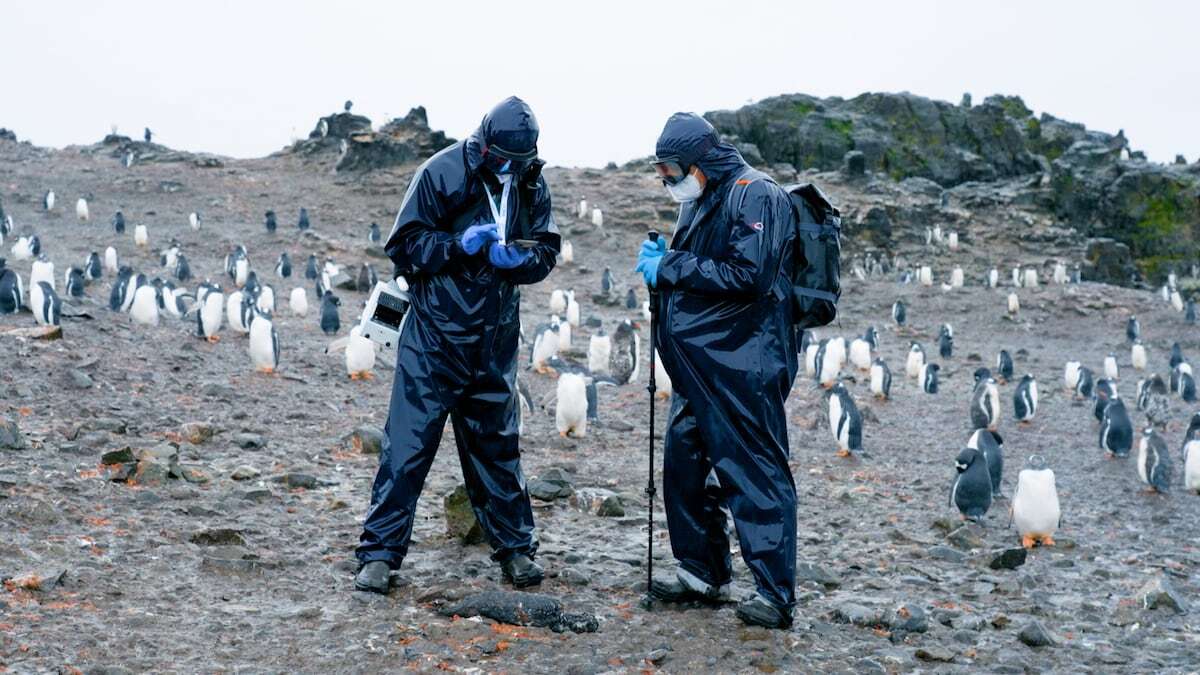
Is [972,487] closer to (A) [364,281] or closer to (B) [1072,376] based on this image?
(B) [1072,376]

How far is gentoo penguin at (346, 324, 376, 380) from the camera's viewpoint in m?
10.3

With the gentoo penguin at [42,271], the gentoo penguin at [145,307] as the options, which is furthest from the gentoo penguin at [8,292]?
the gentoo penguin at [42,271]

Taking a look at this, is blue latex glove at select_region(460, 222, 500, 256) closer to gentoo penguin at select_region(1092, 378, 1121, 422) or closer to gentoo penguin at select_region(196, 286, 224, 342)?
gentoo penguin at select_region(196, 286, 224, 342)

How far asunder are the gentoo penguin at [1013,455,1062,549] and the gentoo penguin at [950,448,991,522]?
262 millimetres

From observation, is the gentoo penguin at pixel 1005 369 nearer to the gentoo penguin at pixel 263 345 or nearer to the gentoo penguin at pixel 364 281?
the gentoo penguin at pixel 364 281

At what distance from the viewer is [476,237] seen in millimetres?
3955

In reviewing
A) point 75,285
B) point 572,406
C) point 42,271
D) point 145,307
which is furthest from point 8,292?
point 572,406

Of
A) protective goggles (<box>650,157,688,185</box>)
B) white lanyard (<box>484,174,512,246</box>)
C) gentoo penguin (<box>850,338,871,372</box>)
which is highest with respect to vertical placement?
protective goggles (<box>650,157,688,185</box>)

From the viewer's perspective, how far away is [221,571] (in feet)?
13.8

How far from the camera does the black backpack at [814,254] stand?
395 cm

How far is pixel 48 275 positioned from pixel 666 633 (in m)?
12.4

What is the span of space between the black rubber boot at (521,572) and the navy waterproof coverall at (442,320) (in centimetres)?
46

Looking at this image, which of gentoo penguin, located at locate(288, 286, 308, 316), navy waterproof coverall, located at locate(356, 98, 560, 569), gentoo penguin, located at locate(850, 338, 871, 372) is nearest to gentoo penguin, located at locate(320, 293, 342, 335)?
gentoo penguin, located at locate(288, 286, 308, 316)

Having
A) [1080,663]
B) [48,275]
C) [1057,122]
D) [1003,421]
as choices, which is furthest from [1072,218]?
[1080,663]
